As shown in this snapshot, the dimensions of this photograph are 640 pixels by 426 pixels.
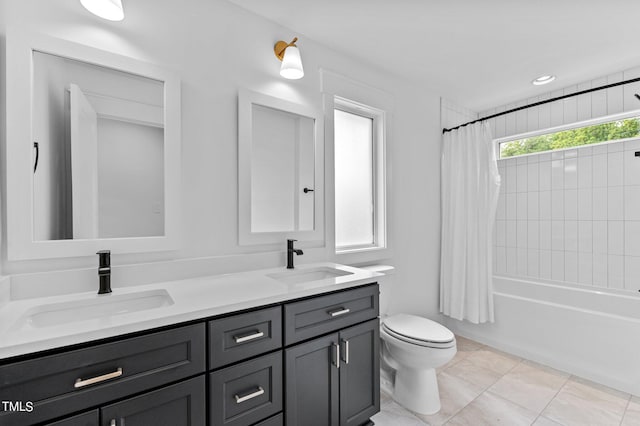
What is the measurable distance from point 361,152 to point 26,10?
6.29 ft

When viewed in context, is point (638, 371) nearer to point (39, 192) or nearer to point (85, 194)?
point (85, 194)

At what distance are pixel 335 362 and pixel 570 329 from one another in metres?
2.09

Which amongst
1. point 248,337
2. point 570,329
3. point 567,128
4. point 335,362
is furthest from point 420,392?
point 567,128

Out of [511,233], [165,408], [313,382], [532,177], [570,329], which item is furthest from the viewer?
[511,233]

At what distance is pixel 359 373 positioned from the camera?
1.48 meters

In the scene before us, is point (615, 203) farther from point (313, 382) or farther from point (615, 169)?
point (313, 382)

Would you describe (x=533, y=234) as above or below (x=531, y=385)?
above

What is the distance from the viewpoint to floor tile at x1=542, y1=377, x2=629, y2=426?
1683 mm

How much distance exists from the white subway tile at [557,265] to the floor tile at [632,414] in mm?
1035

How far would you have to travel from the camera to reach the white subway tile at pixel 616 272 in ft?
7.79

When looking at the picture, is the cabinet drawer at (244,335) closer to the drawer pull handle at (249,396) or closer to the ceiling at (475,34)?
the drawer pull handle at (249,396)

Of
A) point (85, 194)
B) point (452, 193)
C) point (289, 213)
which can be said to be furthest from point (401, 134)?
point (85, 194)

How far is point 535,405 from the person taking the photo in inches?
71.3

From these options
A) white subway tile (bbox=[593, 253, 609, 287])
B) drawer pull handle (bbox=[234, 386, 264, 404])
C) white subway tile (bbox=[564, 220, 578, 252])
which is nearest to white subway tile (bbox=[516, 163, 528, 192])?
white subway tile (bbox=[564, 220, 578, 252])
